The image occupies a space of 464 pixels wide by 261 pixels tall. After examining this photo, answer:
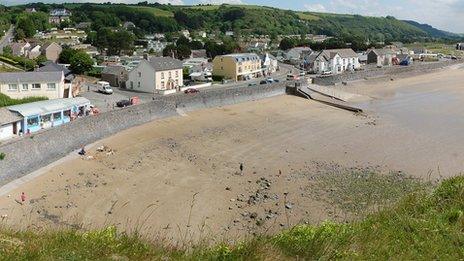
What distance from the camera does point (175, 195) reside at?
15.8 m

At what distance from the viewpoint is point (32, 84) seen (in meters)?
27.0

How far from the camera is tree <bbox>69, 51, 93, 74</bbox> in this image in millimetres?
40844

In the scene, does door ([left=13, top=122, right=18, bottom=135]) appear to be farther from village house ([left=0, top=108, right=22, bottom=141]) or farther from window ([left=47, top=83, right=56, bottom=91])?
window ([left=47, top=83, right=56, bottom=91])

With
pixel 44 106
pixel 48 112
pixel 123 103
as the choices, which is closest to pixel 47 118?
pixel 48 112

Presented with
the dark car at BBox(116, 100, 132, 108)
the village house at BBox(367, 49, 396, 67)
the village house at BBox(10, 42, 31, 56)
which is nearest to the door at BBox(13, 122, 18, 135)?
the dark car at BBox(116, 100, 132, 108)

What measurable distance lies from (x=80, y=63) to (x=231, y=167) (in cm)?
2654

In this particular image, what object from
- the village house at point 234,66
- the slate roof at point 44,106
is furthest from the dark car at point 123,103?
the village house at point 234,66

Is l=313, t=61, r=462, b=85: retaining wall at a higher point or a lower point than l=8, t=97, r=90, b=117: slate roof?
higher

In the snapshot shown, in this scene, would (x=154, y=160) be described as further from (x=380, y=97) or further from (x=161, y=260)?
(x=380, y=97)

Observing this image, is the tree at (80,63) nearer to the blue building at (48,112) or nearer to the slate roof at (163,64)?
the slate roof at (163,64)

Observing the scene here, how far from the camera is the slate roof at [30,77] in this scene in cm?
2638

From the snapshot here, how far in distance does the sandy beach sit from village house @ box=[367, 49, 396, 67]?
3546cm

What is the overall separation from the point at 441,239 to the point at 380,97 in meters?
36.8

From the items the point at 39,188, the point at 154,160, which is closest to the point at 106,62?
the point at 154,160
